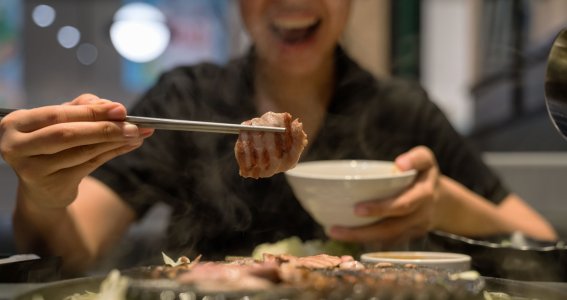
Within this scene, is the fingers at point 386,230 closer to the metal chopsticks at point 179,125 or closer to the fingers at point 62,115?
the metal chopsticks at point 179,125

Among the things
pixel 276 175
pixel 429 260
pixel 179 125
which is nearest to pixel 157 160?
pixel 276 175

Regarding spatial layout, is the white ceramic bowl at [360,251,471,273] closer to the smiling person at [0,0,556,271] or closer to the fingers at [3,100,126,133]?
the smiling person at [0,0,556,271]

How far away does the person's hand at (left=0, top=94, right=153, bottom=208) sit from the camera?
1.28 metres

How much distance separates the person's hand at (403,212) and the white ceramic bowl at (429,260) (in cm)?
22

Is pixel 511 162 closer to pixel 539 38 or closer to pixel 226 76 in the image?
pixel 539 38

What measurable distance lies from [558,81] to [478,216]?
957mm

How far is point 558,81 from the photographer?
4.52 feet

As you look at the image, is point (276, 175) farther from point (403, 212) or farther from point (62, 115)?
point (62, 115)

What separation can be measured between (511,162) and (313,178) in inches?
92.6

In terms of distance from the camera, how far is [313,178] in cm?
157

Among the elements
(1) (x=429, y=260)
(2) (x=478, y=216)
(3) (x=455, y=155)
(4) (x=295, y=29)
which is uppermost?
(4) (x=295, y=29)

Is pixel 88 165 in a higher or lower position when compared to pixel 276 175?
higher

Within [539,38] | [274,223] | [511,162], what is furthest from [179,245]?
[539,38]

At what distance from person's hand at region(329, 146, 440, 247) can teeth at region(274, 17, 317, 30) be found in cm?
66
